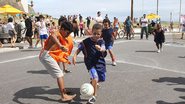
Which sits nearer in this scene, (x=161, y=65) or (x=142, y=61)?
(x=161, y=65)

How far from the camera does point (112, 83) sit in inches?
351

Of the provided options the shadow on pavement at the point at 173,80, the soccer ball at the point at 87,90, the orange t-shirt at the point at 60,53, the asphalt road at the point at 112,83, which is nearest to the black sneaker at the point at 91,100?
the soccer ball at the point at 87,90

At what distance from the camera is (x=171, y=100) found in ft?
24.1

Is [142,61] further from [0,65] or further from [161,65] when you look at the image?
[0,65]

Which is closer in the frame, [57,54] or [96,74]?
[96,74]

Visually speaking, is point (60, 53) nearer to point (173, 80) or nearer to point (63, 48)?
point (63, 48)

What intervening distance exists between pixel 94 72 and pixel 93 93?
415 millimetres

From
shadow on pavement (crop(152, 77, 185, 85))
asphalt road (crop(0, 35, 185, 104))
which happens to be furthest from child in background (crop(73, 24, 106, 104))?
shadow on pavement (crop(152, 77, 185, 85))

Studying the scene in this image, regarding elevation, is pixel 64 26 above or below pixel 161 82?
above

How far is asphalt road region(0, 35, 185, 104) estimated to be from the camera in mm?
7316

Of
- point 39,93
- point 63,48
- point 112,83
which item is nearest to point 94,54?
point 63,48

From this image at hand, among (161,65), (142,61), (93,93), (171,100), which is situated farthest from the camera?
(142,61)

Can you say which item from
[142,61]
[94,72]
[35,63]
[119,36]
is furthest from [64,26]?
[119,36]

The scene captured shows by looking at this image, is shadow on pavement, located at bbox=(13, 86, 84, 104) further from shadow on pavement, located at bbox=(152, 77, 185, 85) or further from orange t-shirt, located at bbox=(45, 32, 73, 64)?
shadow on pavement, located at bbox=(152, 77, 185, 85)
